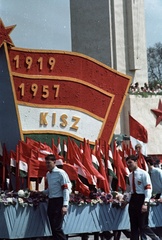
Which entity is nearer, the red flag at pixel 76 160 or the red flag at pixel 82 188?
the red flag at pixel 82 188

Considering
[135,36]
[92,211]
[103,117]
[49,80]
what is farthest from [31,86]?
[135,36]

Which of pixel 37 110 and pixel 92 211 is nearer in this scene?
pixel 92 211

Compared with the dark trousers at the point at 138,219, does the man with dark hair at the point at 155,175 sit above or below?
above

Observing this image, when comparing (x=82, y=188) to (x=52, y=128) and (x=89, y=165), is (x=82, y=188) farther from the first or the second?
(x=52, y=128)

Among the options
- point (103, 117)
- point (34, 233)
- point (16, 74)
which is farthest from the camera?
point (103, 117)

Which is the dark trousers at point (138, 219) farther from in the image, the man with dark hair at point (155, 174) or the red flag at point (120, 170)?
the red flag at point (120, 170)

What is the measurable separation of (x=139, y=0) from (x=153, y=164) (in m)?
18.7

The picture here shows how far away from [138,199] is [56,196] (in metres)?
1.56

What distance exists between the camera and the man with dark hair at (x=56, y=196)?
49.6 ft

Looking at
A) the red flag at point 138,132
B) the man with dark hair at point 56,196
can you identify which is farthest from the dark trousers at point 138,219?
the red flag at point 138,132

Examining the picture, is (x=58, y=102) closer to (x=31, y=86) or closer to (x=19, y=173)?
(x=31, y=86)

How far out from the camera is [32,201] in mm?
16344

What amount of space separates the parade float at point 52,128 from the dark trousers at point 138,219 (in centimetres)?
170

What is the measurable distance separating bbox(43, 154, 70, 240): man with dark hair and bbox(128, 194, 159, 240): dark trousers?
133 centimetres
